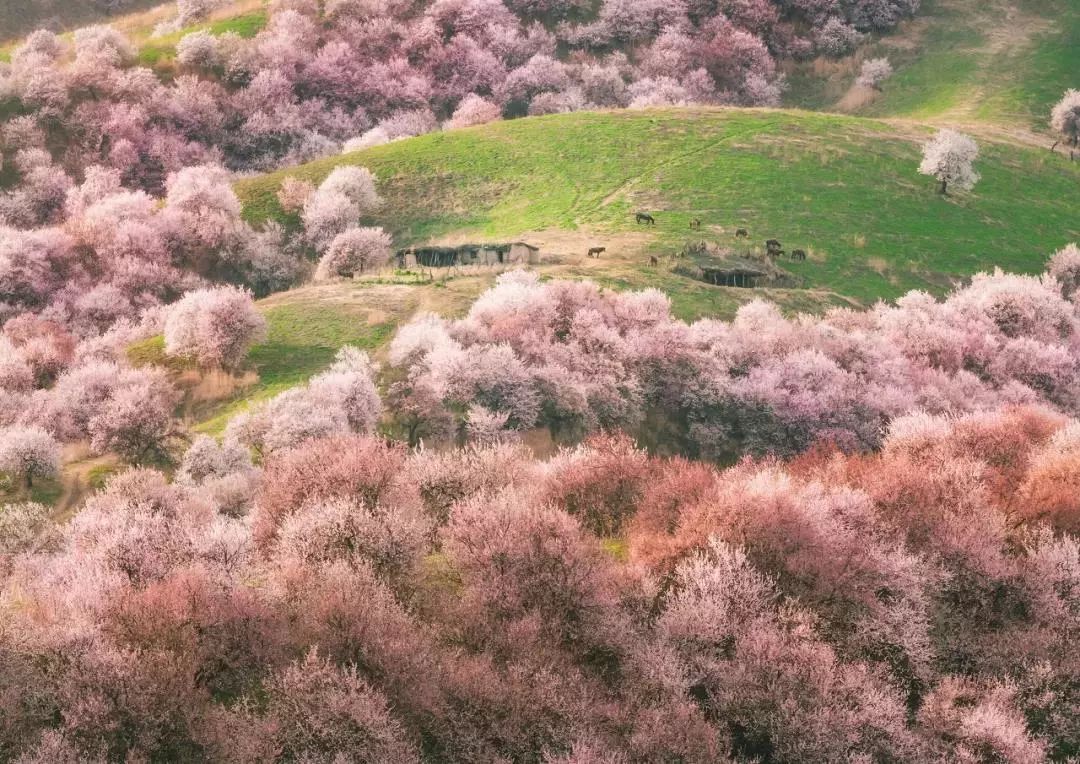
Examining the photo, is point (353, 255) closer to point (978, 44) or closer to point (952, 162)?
point (952, 162)

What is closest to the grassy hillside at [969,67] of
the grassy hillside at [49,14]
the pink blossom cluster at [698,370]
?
the pink blossom cluster at [698,370]

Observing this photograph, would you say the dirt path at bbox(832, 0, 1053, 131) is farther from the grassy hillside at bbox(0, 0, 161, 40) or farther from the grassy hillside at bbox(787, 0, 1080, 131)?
the grassy hillside at bbox(0, 0, 161, 40)

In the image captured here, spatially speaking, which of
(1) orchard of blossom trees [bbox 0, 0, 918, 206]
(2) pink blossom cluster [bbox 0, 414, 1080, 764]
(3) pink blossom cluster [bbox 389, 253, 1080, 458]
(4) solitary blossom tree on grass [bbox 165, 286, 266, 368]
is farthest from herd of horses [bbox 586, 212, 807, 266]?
(1) orchard of blossom trees [bbox 0, 0, 918, 206]

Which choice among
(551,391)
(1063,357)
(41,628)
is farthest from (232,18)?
(41,628)

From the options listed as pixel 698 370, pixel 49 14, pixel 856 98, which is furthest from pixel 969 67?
pixel 49 14

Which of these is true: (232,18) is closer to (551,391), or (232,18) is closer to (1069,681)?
(551,391)
